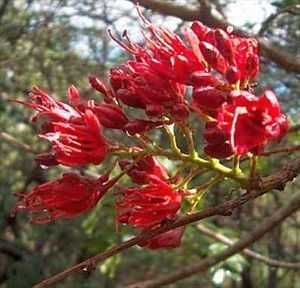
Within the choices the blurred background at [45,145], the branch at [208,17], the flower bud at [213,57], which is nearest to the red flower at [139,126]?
the flower bud at [213,57]

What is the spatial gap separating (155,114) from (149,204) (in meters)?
0.14

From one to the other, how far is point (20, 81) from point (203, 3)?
11.2 ft

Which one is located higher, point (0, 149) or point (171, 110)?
point (171, 110)

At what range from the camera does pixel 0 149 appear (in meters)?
6.50

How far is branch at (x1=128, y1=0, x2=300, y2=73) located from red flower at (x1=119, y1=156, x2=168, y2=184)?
1.25m

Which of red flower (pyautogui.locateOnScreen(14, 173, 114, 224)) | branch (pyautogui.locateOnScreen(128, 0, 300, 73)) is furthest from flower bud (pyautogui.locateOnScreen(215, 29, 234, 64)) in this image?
branch (pyautogui.locateOnScreen(128, 0, 300, 73))

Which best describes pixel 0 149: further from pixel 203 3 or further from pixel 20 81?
pixel 203 3

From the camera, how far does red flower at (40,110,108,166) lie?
46.4 inches

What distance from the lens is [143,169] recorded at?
1.20 meters

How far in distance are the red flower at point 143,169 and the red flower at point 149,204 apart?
0.01 m

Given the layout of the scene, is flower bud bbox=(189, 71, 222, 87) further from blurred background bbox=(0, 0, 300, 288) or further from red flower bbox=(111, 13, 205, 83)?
blurred background bbox=(0, 0, 300, 288)

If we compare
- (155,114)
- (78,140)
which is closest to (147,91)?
(155,114)

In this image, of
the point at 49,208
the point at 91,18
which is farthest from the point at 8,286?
the point at 49,208

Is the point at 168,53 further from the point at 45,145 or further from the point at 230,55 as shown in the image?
the point at 45,145
